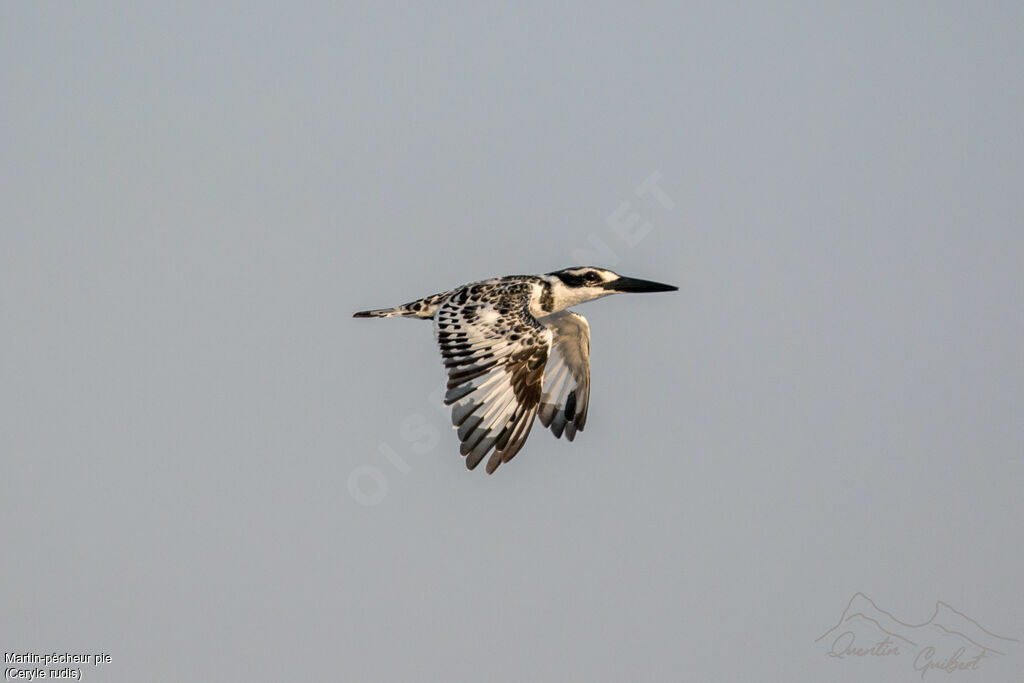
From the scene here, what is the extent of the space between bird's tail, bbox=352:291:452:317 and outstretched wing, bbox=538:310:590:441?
2.00 m

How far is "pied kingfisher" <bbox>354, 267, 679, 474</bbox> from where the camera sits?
17578 mm

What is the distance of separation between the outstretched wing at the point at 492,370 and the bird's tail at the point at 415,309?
→ 3.08 feet

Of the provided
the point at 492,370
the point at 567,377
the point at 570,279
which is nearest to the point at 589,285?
the point at 570,279

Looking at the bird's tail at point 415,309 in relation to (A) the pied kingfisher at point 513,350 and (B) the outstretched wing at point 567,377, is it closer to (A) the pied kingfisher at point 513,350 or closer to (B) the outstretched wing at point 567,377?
(A) the pied kingfisher at point 513,350

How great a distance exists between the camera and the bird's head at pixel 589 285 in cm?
2084

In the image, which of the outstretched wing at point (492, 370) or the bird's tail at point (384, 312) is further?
the bird's tail at point (384, 312)

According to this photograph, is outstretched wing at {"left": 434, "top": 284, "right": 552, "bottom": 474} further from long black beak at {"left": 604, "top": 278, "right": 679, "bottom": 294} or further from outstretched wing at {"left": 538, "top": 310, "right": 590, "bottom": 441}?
outstretched wing at {"left": 538, "top": 310, "right": 590, "bottom": 441}

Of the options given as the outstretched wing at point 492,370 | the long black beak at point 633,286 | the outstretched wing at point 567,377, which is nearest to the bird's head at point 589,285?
the long black beak at point 633,286

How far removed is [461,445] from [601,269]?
4855 mm

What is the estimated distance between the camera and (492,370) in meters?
18.0

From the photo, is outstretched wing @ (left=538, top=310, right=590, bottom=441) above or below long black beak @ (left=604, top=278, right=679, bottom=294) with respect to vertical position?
below

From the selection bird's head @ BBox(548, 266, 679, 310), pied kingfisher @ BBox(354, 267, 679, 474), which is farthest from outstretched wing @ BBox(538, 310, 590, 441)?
bird's head @ BBox(548, 266, 679, 310)

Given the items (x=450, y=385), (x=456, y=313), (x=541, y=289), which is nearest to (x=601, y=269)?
(x=541, y=289)

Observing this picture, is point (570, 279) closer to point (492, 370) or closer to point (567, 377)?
point (567, 377)
